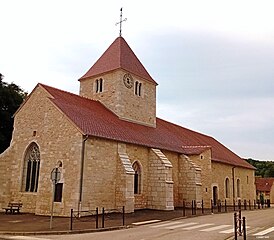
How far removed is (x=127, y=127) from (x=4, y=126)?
35.9 feet

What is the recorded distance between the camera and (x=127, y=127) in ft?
82.6

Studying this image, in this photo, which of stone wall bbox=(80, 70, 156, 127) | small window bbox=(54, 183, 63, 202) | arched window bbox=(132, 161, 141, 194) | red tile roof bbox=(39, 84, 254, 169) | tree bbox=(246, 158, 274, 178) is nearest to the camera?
small window bbox=(54, 183, 63, 202)

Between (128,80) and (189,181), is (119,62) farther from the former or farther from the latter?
(189,181)

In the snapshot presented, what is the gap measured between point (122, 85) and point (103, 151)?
8.37 m

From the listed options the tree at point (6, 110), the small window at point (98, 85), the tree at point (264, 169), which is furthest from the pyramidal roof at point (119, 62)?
the tree at point (264, 169)

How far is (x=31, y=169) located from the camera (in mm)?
21797

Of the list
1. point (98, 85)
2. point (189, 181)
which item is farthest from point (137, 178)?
point (98, 85)

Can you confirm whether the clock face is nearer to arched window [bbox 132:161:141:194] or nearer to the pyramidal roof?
the pyramidal roof

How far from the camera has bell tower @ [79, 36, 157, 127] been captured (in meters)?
27.4

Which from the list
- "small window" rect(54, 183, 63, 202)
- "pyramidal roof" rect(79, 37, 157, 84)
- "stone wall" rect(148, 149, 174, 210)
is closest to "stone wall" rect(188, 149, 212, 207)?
"stone wall" rect(148, 149, 174, 210)

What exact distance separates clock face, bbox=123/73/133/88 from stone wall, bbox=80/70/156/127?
0.33 m

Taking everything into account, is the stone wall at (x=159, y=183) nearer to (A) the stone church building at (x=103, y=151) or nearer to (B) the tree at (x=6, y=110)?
(A) the stone church building at (x=103, y=151)

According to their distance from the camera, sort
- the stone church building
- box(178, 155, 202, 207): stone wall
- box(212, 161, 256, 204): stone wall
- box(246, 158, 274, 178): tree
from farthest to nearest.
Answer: box(246, 158, 274, 178): tree < box(212, 161, 256, 204): stone wall < box(178, 155, 202, 207): stone wall < the stone church building

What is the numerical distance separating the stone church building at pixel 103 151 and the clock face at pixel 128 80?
3.9 inches
